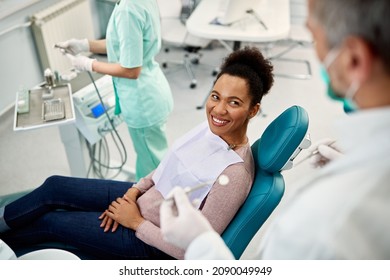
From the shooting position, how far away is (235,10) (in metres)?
2.59

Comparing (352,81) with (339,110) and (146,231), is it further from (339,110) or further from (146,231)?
(339,110)

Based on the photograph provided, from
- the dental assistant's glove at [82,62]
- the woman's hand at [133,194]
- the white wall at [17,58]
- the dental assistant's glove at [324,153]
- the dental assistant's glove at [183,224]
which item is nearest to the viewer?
the dental assistant's glove at [183,224]

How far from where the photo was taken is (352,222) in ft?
1.73

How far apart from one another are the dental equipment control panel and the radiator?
1.22m

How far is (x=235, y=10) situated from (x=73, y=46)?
1.33 m

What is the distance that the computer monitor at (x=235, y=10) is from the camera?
8.40 feet

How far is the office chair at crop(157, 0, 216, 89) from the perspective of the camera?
10.00ft

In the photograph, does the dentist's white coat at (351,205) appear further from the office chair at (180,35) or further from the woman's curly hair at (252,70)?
the office chair at (180,35)

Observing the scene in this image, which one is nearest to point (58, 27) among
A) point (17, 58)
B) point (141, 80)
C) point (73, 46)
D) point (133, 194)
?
point (17, 58)

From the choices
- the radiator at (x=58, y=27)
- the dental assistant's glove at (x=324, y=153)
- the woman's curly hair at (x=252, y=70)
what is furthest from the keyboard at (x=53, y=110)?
the radiator at (x=58, y=27)

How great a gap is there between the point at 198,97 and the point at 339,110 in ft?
4.02

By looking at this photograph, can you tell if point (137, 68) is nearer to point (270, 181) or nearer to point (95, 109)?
point (95, 109)

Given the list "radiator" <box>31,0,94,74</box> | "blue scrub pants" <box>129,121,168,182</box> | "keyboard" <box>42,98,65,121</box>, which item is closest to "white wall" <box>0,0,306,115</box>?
"radiator" <box>31,0,94,74</box>
